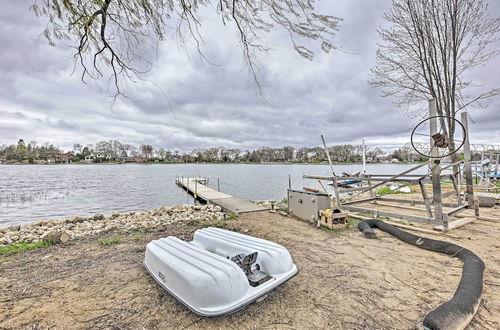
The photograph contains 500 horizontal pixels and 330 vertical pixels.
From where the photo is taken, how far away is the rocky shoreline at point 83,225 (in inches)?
221

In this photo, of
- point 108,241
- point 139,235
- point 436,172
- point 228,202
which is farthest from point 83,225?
point 436,172

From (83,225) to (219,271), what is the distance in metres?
7.83

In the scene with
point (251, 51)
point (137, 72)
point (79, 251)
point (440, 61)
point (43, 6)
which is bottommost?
point (79, 251)

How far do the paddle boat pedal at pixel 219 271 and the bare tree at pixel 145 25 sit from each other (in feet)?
6.59

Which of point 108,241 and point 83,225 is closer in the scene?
point 108,241

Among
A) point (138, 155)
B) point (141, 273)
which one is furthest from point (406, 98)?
point (138, 155)

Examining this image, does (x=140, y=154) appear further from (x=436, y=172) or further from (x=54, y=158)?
(x=436, y=172)

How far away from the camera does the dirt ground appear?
2176 millimetres

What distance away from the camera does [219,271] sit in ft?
6.68

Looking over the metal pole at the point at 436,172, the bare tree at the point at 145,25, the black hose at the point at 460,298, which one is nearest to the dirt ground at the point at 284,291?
the black hose at the point at 460,298

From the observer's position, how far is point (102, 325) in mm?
2113

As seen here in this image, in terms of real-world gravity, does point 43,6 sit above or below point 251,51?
above

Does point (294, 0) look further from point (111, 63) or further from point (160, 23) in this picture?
point (111, 63)

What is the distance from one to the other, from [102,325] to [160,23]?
3198 mm
